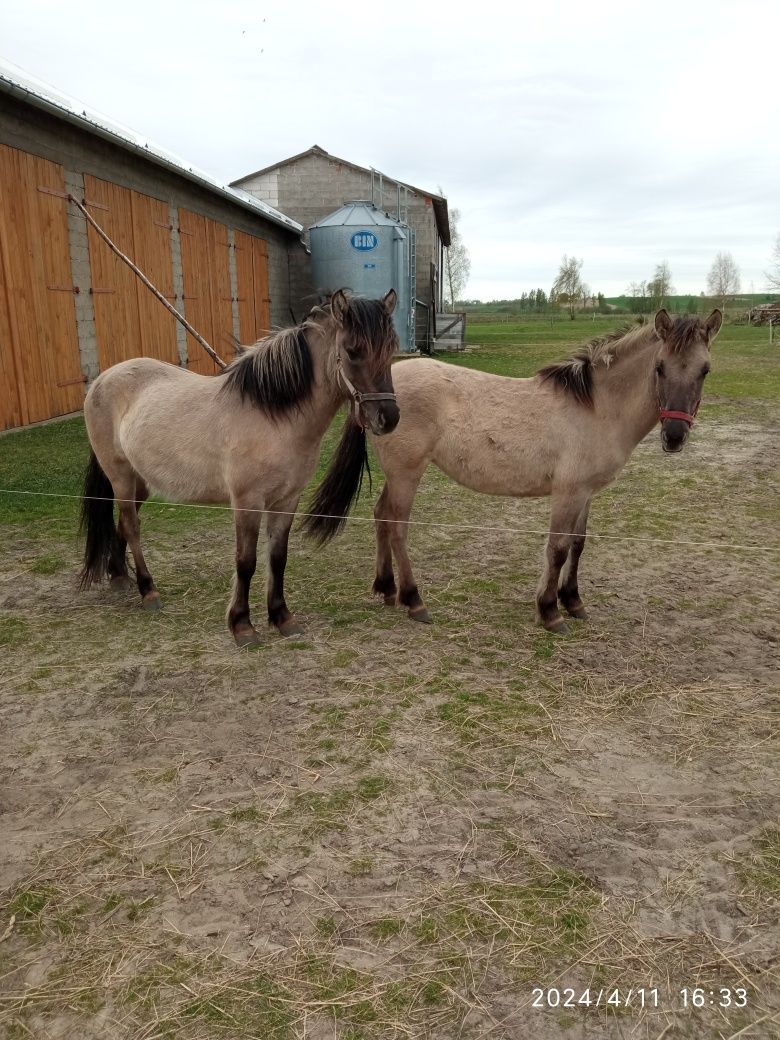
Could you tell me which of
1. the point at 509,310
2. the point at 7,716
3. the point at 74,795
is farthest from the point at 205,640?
the point at 509,310

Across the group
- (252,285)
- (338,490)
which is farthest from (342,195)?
(338,490)

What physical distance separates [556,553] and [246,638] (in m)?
1.79

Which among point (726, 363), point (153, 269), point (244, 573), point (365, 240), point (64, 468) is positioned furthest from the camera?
point (726, 363)

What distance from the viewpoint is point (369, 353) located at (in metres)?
3.31

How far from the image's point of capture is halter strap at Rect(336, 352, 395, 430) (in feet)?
10.9

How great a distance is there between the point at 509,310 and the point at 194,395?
6556 centimetres

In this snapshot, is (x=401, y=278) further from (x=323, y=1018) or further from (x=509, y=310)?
(x=509, y=310)

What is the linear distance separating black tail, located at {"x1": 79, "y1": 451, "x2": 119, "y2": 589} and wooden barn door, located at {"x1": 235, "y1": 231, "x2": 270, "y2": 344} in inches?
487

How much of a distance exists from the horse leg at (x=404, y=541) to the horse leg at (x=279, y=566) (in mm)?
649

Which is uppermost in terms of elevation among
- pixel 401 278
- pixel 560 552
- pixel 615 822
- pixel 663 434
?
pixel 401 278

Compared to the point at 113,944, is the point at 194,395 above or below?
above

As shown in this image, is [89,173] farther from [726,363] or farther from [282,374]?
[726,363]

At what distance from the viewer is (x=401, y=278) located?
18.8m

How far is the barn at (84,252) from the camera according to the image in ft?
28.8
